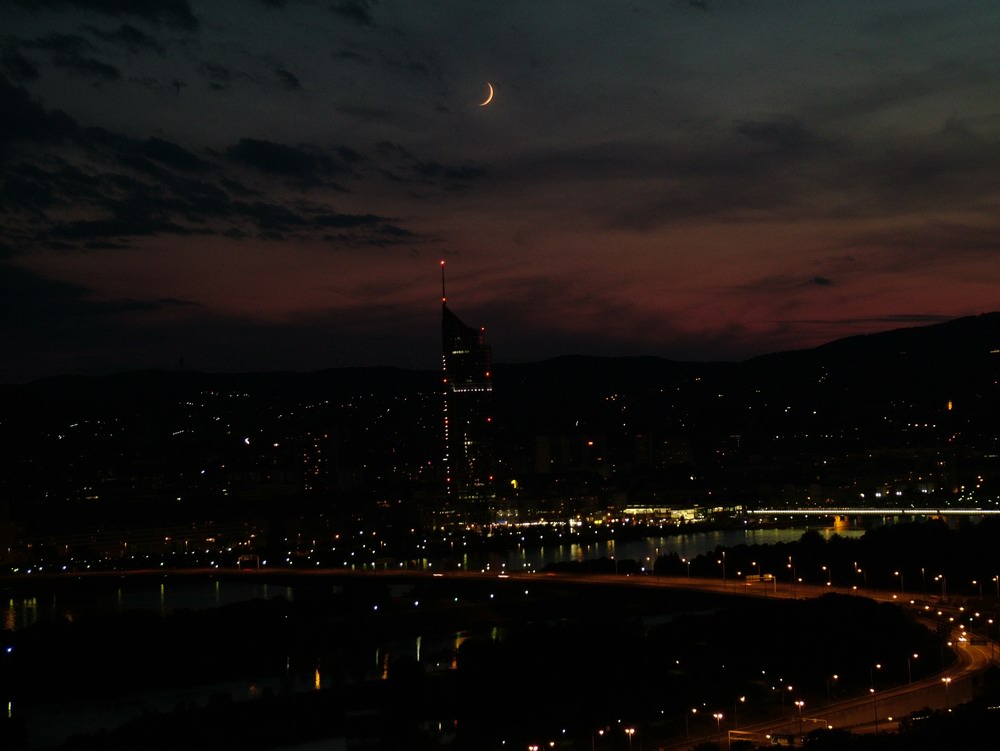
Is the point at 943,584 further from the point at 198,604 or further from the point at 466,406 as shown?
the point at 466,406

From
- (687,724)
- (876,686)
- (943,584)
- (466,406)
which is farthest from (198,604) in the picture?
(466,406)

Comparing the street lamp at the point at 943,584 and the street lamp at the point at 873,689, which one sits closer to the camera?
the street lamp at the point at 873,689

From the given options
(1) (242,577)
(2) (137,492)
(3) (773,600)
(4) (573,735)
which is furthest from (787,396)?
(4) (573,735)

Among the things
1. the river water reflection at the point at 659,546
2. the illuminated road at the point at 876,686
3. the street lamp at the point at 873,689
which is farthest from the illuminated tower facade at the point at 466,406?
the street lamp at the point at 873,689

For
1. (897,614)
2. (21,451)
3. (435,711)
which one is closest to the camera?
(435,711)

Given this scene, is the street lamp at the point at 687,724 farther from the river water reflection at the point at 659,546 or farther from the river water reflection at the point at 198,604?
the river water reflection at the point at 659,546

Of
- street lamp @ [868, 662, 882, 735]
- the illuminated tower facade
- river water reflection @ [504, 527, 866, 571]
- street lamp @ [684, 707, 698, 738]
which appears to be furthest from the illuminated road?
the illuminated tower facade

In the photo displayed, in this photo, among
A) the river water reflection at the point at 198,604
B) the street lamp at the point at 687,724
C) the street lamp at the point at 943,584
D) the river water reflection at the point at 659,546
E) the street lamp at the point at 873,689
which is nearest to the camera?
the street lamp at the point at 873,689

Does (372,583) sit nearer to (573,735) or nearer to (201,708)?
(201,708)
